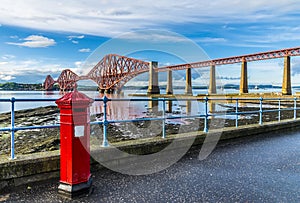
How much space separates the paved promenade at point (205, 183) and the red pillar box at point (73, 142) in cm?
16

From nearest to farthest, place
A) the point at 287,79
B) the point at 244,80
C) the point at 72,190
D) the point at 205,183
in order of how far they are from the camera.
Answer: the point at 72,190
the point at 205,183
the point at 287,79
the point at 244,80

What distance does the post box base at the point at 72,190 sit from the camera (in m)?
2.97

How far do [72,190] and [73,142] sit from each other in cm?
57

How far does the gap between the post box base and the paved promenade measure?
0.28 ft

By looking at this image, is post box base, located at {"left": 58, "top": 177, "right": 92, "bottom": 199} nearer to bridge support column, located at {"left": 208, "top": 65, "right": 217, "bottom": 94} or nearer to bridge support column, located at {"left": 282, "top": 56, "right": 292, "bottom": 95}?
bridge support column, located at {"left": 282, "top": 56, "right": 292, "bottom": 95}

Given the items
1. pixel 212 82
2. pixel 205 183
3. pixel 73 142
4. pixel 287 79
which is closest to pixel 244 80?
pixel 212 82

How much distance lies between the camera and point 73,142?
299 centimetres

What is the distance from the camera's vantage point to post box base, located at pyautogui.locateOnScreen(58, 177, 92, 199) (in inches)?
117

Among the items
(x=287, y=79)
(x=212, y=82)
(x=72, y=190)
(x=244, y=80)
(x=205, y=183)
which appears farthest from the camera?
(x=212, y=82)

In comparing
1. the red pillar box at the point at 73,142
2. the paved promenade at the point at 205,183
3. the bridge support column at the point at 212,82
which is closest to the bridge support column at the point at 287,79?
the bridge support column at the point at 212,82

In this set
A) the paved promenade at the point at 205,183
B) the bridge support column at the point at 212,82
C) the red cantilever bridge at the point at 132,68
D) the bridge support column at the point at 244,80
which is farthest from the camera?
the bridge support column at the point at 212,82

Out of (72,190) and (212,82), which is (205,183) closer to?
(72,190)

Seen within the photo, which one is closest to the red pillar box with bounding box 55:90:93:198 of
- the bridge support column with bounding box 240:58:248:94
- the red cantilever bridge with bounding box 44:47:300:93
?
the red cantilever bridge with bounding box 44:47:300:93

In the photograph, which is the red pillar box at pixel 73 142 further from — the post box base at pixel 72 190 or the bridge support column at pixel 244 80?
the bridge support column at pixel 244 80
